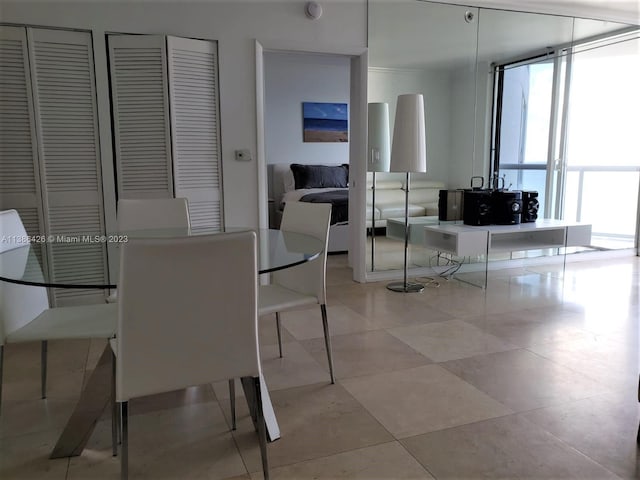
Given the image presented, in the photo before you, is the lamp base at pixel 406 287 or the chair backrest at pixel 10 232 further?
the lamp base at pixel 406 287

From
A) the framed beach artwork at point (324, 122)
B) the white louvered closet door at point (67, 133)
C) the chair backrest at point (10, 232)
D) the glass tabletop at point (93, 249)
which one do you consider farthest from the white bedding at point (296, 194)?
the chair backrest at point (10, 232)

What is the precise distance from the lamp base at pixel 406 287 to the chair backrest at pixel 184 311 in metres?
2.70

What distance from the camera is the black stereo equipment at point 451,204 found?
173 inches

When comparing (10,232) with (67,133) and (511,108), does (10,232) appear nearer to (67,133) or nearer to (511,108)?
(67,133)

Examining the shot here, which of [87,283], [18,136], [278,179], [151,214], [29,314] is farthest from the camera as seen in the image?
[278,179]

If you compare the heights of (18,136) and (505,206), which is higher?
(18,136)

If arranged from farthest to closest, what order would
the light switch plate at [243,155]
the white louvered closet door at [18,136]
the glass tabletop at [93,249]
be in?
the light switch plate at [243,155], the white louvered closet door at [18,136], the glass tabletop at [93,249]

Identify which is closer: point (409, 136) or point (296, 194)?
point (409, 136)

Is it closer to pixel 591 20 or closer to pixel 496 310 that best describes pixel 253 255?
pixel 496 310

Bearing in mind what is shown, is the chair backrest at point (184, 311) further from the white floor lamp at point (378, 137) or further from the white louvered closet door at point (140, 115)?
the white floor lamp at point (378, 137)

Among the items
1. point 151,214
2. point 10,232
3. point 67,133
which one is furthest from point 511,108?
point 10,232

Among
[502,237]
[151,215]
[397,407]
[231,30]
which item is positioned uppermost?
[231,30]

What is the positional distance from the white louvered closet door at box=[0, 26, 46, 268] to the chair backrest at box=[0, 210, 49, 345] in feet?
3.78

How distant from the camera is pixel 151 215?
2.89 meters
